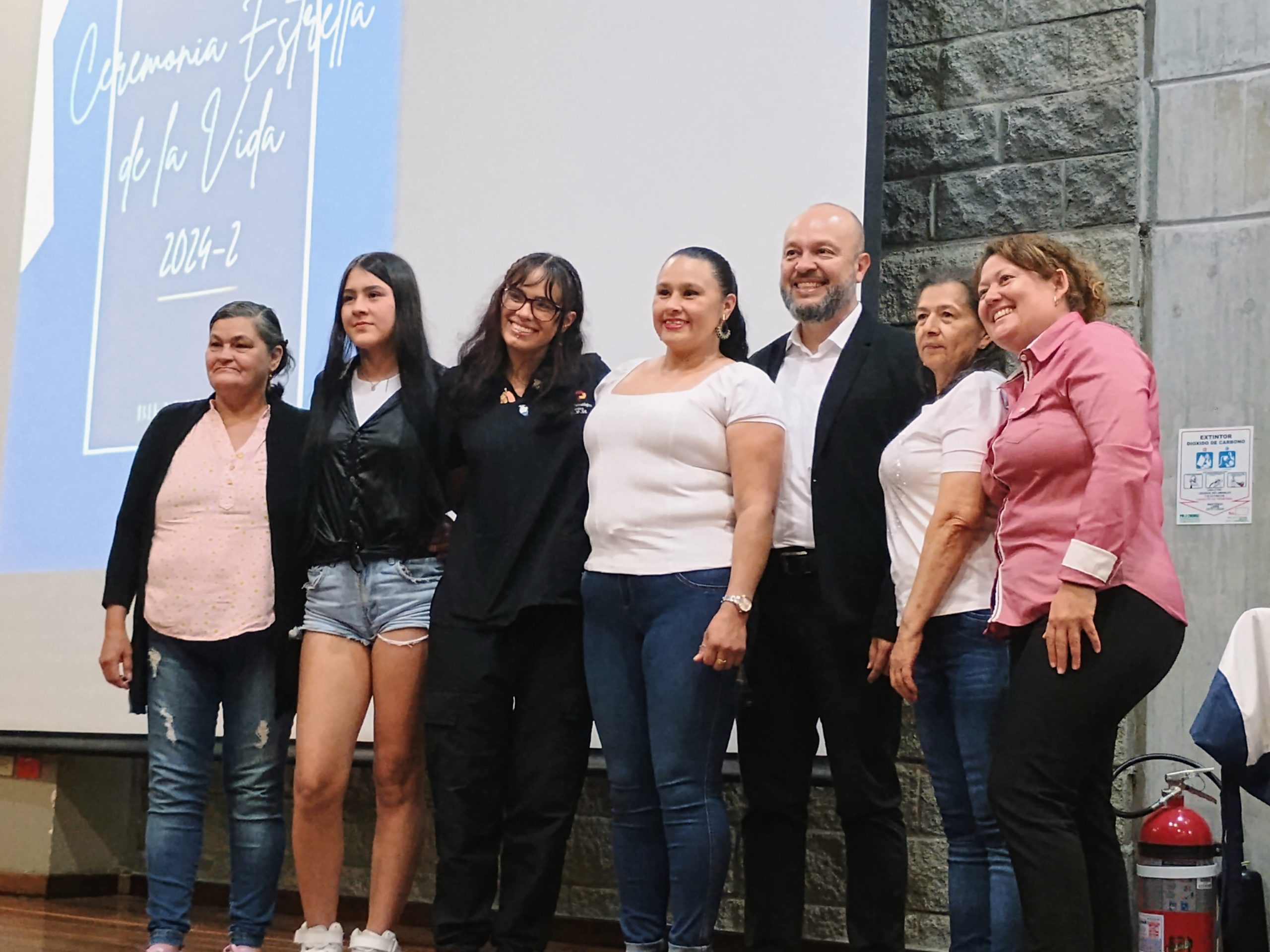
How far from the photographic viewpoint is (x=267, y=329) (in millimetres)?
2771

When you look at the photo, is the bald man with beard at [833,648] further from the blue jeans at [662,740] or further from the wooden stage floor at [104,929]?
the wooden stage floor at [104,929]

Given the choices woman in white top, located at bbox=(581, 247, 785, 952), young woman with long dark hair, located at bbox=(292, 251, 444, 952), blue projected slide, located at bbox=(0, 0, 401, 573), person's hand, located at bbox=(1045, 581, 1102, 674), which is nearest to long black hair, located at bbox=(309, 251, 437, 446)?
young woman with long dark hair, located at bbox=(292, 251, 444, 952)

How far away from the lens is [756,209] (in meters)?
2.91

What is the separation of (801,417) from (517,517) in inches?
20.0

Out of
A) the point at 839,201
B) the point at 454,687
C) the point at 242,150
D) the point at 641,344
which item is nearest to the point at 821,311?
the point at 839,201

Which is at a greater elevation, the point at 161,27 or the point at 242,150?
the point at 161,27

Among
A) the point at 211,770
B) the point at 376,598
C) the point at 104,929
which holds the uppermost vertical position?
the point at 376,598

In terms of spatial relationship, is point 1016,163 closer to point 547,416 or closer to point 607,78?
point 607,78

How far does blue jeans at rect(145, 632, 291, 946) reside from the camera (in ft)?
8.57

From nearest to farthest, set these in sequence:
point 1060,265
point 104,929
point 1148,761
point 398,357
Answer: point 1060,265
point 398,357
point 1148,761
point 104,929

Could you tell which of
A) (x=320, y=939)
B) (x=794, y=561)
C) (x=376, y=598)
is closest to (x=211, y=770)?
(x=320, y=939)

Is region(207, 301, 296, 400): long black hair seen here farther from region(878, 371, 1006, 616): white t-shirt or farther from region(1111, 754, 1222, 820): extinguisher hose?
region(1111, 754, 1222, 820): extinguisher hose

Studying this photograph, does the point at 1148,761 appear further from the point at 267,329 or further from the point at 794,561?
the point at 267,329

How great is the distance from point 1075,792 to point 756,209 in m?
1.47
